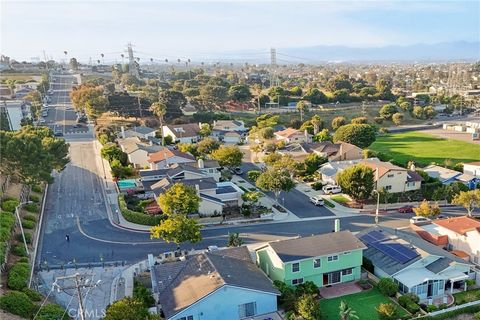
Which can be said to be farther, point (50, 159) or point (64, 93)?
point (64, 93)

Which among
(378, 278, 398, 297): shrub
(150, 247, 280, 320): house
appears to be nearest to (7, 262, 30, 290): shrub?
(150, 247, 280, 320): house

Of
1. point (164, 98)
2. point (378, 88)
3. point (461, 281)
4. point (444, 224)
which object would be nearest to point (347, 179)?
point (444, 224)

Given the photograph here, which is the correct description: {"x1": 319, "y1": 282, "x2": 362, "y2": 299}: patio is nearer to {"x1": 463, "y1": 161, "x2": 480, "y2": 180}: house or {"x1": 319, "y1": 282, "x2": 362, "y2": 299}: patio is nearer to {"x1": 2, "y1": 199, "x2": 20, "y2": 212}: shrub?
{"x1": 2, "y1": 199, "x2": 20, "y2": 212}: shrub

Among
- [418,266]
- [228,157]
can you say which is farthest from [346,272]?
[228,157]

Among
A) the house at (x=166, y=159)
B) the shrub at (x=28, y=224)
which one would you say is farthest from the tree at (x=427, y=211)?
the shrub at (x=28, y=224)

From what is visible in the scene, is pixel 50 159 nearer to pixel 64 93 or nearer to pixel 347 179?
pixel 347 179

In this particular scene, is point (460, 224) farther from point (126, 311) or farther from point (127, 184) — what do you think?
point (127, 184)
